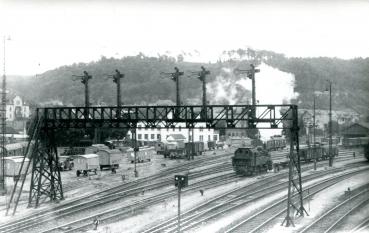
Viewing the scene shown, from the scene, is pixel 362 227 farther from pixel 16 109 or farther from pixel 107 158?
pixel 16 109

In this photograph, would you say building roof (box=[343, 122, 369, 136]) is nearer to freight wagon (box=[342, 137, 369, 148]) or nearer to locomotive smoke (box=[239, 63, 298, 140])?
freight wagon (box=[342, 137, 369, 148])

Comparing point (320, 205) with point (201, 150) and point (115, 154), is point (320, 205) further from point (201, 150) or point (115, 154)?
Result: point (201, 150)

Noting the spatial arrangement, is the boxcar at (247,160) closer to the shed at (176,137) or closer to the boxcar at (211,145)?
the boxcar at (211,145)

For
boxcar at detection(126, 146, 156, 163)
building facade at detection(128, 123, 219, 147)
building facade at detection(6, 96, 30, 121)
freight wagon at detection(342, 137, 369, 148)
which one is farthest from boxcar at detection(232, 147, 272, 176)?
building facade at detection(6, 96, 30, 121)

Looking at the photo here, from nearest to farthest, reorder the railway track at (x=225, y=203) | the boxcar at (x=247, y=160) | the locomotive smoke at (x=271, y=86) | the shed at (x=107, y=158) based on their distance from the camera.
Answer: the railway track at (x=225, y=203), the boxcar at (x=247, y=160), the shed at (x=107, y=158), the locomotive smoke at (x=271, y=86)

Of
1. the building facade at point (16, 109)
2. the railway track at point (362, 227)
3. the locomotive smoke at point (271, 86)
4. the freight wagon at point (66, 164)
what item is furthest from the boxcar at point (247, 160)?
the building facade at point (16, 109)

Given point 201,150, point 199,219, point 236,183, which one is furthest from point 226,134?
point 199,219
